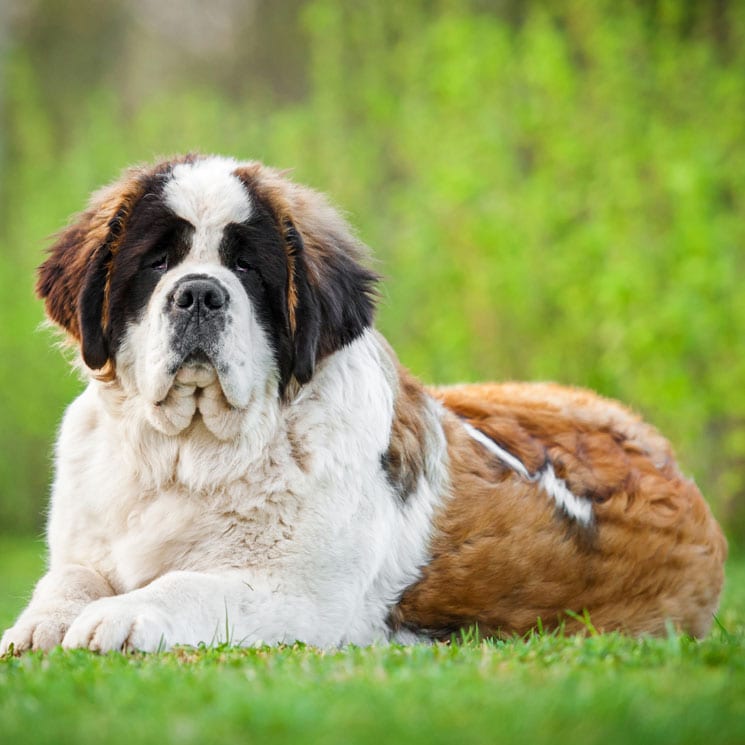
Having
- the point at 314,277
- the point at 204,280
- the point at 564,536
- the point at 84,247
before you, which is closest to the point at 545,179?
the point at 564,536

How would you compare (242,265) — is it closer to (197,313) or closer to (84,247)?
(197,313)

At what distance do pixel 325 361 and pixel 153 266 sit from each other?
0.67m

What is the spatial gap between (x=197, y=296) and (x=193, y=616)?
1.00 meters

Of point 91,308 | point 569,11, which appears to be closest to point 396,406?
point 91,308

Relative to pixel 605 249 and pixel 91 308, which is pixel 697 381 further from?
pixel 91 308

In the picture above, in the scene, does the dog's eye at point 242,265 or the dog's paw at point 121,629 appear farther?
the dog's eye at point 242,265

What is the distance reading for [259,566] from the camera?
12.7 feet

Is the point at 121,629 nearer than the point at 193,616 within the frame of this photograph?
Yes

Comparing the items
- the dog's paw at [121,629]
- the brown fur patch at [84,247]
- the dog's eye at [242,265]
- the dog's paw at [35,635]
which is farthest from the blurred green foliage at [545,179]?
the dog's paw at [121,629]

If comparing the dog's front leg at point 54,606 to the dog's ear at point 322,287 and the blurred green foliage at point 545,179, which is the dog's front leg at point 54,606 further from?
the blurred green foliage at point 545,179

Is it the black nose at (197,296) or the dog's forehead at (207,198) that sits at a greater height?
the dog's forehead at (207,198)

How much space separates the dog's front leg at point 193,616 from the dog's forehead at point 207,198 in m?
1.18

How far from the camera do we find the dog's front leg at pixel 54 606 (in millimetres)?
3660

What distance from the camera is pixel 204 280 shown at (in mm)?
3861
